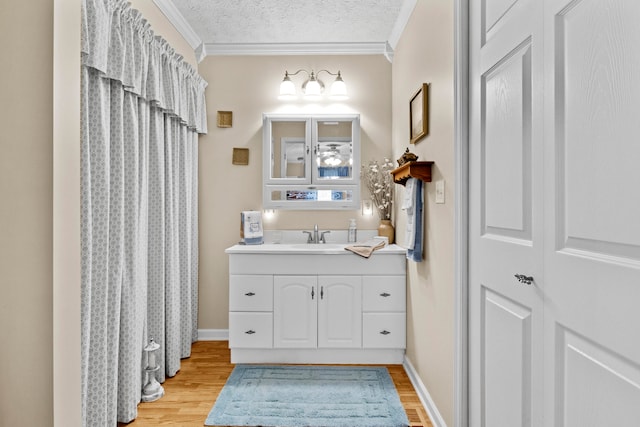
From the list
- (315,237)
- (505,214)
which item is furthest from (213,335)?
(505,214)

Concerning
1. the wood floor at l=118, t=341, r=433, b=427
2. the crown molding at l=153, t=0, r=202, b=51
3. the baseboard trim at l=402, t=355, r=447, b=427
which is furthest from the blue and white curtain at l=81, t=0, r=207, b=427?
the baseboard trim at l=402, t=355, r=447, b=427

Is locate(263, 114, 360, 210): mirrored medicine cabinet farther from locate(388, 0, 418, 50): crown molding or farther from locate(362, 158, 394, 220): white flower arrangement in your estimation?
locate(388, 0, 418, 50): crown molding

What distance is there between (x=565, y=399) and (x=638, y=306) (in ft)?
1.29

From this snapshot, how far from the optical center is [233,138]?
349 centimetres

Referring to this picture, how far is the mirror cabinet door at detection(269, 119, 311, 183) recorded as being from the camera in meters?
3.41

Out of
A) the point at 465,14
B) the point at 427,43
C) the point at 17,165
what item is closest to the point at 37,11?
the point at 17,165

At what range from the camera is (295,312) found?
2.88m

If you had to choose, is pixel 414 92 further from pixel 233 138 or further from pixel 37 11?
pixel 37 11

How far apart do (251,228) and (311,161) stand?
30.5 inches

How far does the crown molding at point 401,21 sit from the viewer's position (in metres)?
2.66

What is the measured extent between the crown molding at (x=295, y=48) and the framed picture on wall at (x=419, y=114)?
1058 millimetres

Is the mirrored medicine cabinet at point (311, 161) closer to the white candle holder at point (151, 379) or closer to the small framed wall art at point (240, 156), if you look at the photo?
the small framed wall art at point (240, 156)

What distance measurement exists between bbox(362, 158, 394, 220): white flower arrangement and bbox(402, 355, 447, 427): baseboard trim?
47.2 inches

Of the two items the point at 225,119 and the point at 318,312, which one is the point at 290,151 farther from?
the point at 318,312
